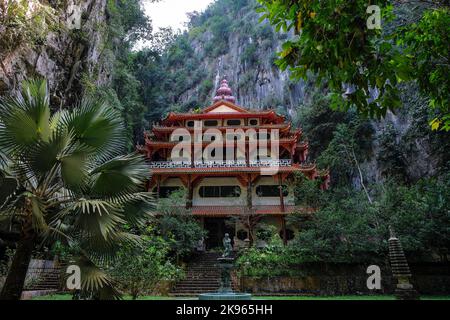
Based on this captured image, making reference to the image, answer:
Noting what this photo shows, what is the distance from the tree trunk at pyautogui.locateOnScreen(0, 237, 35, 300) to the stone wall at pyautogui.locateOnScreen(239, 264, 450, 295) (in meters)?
10.2

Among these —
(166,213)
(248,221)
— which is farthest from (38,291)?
(248,221)

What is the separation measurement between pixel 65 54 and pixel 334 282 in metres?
16.5

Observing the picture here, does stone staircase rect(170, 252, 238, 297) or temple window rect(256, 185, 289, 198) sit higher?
temple window rect(256, 185, 289, 198)

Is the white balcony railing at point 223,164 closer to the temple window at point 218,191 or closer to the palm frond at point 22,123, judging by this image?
the temple window at point 218,191

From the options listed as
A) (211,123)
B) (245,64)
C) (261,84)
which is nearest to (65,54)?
(211,123)

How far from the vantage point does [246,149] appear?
2420 cm

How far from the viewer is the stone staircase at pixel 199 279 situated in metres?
13.9

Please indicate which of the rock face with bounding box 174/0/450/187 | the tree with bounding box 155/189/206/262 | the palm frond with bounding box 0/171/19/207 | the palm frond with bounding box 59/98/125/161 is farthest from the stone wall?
the palm frond with bounding box 0/171/19/207

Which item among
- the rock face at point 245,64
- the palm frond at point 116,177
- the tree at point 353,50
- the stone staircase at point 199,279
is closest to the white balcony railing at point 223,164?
the stone staircase at point 199,279

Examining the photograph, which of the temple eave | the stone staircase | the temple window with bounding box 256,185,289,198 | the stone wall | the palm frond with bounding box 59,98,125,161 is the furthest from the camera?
the temple window with bounding box 256,185,289,198

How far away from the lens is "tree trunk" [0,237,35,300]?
5246 mm

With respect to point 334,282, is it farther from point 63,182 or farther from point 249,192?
point 63,182

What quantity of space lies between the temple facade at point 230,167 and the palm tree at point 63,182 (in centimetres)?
1389

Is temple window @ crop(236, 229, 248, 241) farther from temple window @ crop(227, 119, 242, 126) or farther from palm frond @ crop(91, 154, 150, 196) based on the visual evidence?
palm frond @ crop(91, 154, 150, 196)
